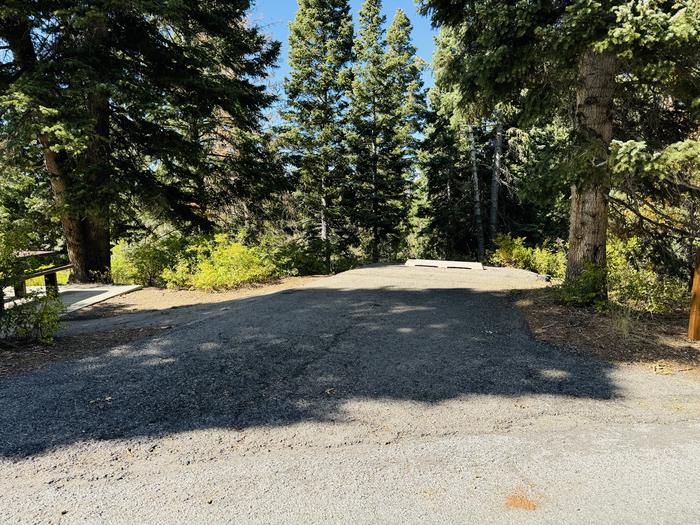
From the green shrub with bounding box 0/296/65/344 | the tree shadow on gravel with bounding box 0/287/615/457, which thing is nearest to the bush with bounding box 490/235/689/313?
the tree shadow on gravel with bounding box 0/287/615/457

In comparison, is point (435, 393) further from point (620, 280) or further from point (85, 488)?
point (620, 280)

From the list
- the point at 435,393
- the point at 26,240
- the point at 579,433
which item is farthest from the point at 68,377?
the point at 579,433

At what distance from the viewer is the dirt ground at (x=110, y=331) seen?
453 cm

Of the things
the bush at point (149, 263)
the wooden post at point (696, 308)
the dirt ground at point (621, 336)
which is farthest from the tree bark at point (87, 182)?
the wooden post at point (696, 308)

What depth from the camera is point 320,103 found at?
21578mm

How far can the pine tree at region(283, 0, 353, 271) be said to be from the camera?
2100cm

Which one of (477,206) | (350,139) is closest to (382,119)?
(350,139)

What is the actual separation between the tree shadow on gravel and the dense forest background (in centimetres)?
217

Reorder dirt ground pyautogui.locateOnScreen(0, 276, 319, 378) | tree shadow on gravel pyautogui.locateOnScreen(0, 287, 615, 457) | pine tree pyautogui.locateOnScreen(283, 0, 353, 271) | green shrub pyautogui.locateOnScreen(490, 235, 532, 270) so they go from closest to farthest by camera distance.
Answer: tree shadow on gravel pyautogui.locateOnScreen(0, 287, 615, 457), dirt ground pyautogui.locateOnScreen(0, 276, 319, 378), green shrub pyautogui.locateOnScreen(490, 235, 532, 270), pine tree pyautogui.locateOnScreen(283, 0, 353, 271)

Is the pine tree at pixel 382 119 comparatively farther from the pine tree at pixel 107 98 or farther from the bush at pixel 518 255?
the pine tree at pixel 107 98

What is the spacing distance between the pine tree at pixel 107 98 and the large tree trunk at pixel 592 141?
7410 millimetres

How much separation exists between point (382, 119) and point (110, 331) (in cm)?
1825

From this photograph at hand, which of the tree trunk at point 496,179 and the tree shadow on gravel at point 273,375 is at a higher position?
the tree trunk at point 496,179

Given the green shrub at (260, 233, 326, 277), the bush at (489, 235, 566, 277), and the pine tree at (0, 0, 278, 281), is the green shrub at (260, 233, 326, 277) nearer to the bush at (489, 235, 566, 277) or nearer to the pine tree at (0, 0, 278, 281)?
the pine tree at (0, 0, 278, 281)
